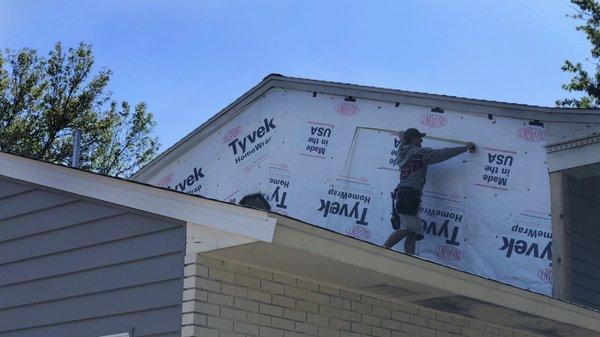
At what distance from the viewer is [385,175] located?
12531 mm

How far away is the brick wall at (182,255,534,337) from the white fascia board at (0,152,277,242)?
352mm

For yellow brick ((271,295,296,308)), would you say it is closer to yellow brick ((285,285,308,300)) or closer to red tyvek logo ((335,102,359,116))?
yellow brick ((285,285,308,300))

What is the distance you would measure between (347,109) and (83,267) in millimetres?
6414

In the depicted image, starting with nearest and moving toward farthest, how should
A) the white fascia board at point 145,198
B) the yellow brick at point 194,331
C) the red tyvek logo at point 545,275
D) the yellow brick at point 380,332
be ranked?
the white fascia board at point 145,198, the yellow brick at point 194,331, the yellow brick at point 380,332, the red tyvek logo at point 545,275

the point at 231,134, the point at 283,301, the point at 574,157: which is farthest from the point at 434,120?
the point at 283,301

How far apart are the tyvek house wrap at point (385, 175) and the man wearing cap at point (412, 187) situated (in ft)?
0.56

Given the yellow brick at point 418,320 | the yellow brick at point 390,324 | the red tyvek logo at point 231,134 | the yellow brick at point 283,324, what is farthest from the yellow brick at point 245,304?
the red tyvek logo at point 231,134

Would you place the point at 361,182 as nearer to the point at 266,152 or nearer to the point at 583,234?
the point at 266,152

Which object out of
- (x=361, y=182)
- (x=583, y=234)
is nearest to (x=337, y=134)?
(x=361, y=182)

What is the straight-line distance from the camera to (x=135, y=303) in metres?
6.78

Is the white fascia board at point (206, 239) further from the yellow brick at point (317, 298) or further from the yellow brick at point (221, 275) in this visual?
the yellow brick at point (317, 298)

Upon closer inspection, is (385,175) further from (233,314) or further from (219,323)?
(219,323)

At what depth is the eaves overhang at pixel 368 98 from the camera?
37.8ft

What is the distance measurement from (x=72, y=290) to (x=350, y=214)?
5.95 meters
